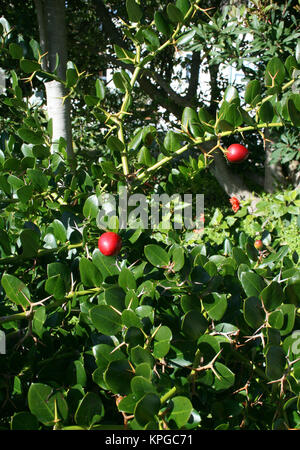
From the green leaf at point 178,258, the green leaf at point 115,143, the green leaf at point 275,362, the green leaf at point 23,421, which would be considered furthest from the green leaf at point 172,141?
the green leaf at point 23,421

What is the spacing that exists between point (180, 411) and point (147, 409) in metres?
0.07

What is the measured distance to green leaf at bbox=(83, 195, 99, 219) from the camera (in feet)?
3.07

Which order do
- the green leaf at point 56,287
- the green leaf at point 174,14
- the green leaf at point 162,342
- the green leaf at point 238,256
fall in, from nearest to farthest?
the green leaf at point 162,342
the green leaf at point 56,287
the green leaf at point 238,256
the green leaf at point 174,14

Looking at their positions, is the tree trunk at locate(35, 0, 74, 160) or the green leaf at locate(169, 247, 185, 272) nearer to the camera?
the green leaf at locate(169, 247, 185, 272)

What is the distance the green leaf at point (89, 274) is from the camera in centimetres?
79

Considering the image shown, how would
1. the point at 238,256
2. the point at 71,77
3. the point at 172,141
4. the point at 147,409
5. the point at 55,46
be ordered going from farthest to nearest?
the point at 55,46 → the point at 71,77 → the point at 172,141 → the point at 238,256 → the point at 147,409

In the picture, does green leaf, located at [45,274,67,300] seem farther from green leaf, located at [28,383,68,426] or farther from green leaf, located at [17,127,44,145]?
green leaf, located at [17,127,44,145]

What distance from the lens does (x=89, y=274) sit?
0.80m

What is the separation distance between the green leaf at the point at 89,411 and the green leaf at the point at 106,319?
11 cm

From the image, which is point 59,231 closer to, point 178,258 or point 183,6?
point 178,258

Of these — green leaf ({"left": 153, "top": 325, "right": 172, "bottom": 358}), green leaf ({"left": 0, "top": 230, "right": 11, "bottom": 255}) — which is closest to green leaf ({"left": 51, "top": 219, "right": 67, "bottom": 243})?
green leaf ({"left": 0, "top": 230, "right": 11, "bottom": 255})

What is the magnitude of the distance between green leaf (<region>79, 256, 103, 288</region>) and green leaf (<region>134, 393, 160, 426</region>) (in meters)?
0.31

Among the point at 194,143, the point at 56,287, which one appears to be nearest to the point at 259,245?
the point at 194,143

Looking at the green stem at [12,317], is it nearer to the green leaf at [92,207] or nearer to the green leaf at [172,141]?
the green leaf at [92,207]
